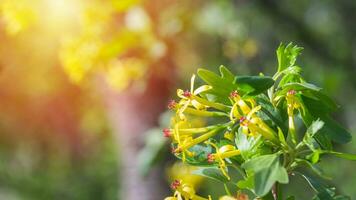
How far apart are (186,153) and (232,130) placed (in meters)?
0.08

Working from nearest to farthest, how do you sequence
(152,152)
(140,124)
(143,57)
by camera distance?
(152,152) < (143,57) < (140,124)

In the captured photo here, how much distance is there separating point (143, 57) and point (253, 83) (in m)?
2.62

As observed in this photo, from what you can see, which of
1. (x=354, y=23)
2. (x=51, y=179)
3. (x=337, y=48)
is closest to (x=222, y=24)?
(x=337, y=48)

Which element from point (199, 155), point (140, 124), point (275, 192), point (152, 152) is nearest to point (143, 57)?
point (152, 152)

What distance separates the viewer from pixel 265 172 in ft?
2.86

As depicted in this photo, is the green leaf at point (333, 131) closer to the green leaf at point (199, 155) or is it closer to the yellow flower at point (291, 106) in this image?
the yellow flower at point (291, 106)

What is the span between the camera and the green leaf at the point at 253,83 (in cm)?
94

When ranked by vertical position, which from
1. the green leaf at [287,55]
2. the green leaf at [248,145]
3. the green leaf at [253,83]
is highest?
the green leaf at [287,55]

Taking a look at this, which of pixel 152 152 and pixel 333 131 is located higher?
pixel 152 152

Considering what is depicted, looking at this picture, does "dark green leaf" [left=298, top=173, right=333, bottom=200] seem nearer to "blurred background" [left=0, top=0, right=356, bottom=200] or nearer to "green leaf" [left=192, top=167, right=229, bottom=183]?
"green leaf" [left=192, top=167, right=229, bottom=183]

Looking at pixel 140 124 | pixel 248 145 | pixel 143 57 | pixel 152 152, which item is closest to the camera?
pixel 248 145

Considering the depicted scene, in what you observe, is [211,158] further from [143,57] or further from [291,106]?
[143,57]

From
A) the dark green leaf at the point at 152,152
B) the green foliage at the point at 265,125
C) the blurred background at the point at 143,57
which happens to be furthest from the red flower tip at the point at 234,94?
the dark green leaf at the point at 152,152

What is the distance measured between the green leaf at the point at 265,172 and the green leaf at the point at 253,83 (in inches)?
4.0
